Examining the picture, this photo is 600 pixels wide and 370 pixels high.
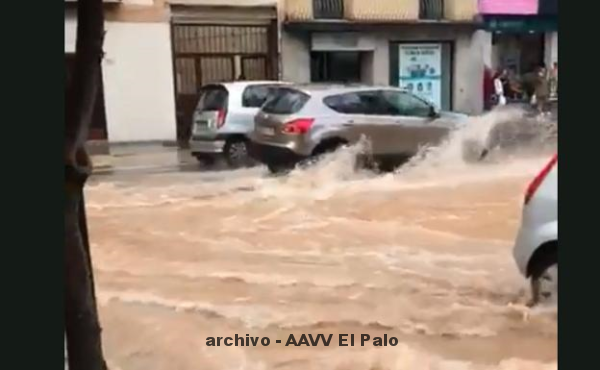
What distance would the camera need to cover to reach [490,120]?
7957 mm

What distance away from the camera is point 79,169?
2.53 meters

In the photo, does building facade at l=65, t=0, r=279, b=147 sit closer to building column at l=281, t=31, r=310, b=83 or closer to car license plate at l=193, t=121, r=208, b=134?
building column at l=281, t=31, r=310, b=83

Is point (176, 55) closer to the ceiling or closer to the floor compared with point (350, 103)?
closer to the ceiling

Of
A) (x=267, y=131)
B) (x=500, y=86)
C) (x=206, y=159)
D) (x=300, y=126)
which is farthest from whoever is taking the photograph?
(x=267, y=131)

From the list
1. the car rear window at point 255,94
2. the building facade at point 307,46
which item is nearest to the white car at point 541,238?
the building facade at point 307,46

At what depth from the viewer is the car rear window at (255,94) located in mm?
8188

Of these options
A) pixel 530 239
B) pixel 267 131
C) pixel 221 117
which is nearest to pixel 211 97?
pixel 221 117

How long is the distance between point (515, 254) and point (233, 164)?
176 inches

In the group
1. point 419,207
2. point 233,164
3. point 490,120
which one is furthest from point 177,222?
point 490,120

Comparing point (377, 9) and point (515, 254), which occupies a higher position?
point (377, 9)

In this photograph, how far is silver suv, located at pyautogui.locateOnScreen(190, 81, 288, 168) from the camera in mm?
7695

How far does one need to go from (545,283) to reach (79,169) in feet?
10.0

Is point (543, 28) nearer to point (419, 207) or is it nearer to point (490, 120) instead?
point (490, 120)

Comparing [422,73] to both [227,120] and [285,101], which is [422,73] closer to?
[285,101]
